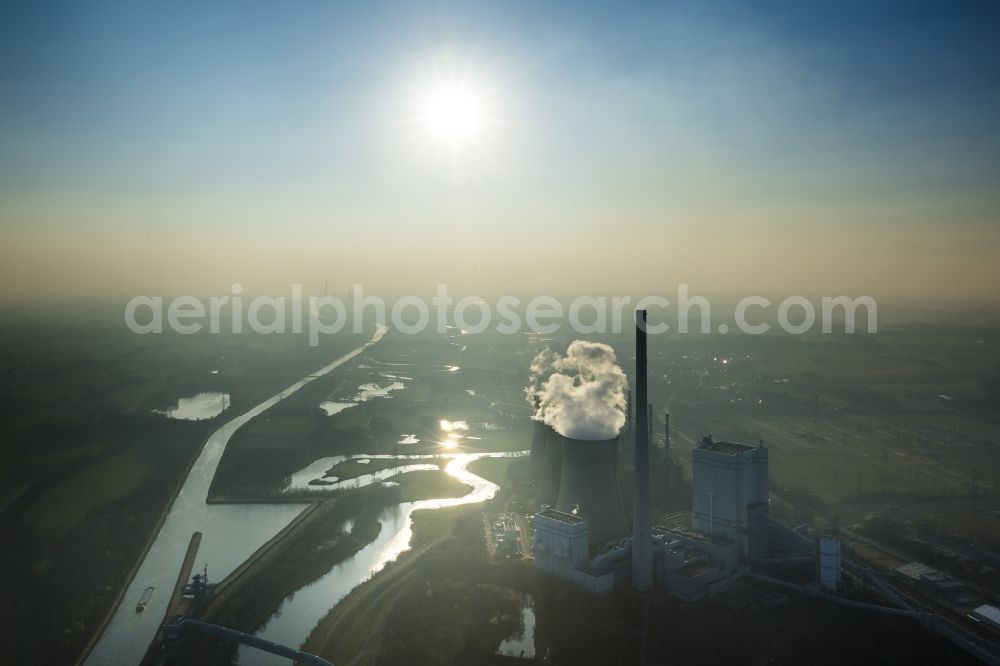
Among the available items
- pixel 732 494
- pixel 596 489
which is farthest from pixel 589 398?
pixel 732 494

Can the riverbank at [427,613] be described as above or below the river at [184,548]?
above

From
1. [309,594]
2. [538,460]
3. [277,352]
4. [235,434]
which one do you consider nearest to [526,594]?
[309,594]

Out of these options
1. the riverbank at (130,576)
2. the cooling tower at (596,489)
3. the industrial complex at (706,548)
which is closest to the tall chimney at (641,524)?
the industrial complex at (706,548)

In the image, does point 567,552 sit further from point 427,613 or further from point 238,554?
point 238,554

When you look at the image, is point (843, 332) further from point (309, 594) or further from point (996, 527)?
point (309, 594)

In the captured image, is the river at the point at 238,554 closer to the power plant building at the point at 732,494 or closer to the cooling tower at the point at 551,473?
the cooling tower at the point at 551,473

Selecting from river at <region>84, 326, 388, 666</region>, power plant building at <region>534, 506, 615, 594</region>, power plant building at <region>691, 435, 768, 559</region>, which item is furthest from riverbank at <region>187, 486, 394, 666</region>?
power plant building at <region>691, 435, 768, 559</region>
